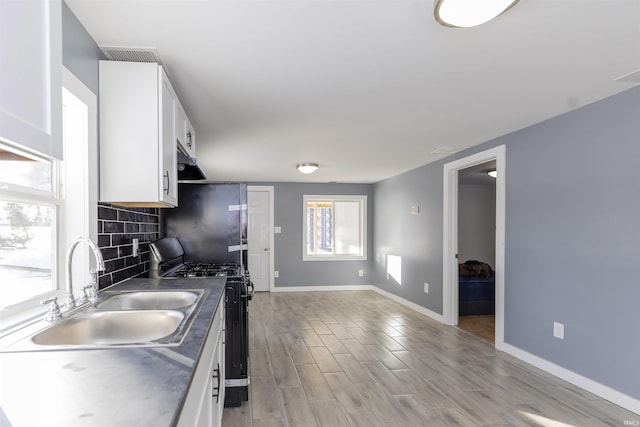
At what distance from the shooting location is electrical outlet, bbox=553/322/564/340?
9.63ft

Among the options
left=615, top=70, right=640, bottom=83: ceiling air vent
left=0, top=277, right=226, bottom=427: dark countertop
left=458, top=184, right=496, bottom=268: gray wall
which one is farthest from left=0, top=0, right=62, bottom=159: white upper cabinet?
left=458, top=184, right=496, bottom=268: gray wall

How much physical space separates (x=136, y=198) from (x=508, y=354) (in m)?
3.50

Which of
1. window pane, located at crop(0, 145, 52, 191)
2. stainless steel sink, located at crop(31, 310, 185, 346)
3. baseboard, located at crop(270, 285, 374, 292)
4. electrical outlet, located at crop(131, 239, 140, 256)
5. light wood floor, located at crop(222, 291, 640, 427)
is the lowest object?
baseboard, located at crop(270, 285, 374, 292)

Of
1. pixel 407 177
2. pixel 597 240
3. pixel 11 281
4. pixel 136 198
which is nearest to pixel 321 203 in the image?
pixel 407 177

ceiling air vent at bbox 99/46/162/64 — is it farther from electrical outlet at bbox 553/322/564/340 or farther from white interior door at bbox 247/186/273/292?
white interior door at bbox 247/186/273/292

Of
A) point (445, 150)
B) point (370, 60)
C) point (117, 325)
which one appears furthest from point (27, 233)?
point (445, 150)

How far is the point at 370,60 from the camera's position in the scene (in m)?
1.98

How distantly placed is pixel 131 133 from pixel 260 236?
17.0ft

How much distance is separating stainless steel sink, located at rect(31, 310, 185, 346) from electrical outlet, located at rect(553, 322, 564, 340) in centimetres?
296

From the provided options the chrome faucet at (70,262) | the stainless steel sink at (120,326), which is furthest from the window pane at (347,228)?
the chrome faucet at (70,262)

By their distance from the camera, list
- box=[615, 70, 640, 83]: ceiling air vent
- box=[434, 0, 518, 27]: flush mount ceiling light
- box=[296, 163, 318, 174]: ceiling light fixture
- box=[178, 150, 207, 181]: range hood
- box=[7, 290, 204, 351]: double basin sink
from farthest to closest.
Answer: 1. box=[296, 163, 318, 174]: ceiling light fixture
2. box=[178, 150, 207, 181]: range hood
3. box=[615, 70, 640, 83]: ceiling air vent
4. box=[434, 0, 518, 27]: flush mount ceiling light
5. box=[7, 290, 204, 351]: double basin sink

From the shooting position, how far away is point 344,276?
7176 mm

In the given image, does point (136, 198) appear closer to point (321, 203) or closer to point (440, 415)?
point (440, 415)

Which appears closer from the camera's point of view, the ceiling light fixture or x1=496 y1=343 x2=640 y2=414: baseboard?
x1=496 y1=343 x2=640 y2=414: baseboard
